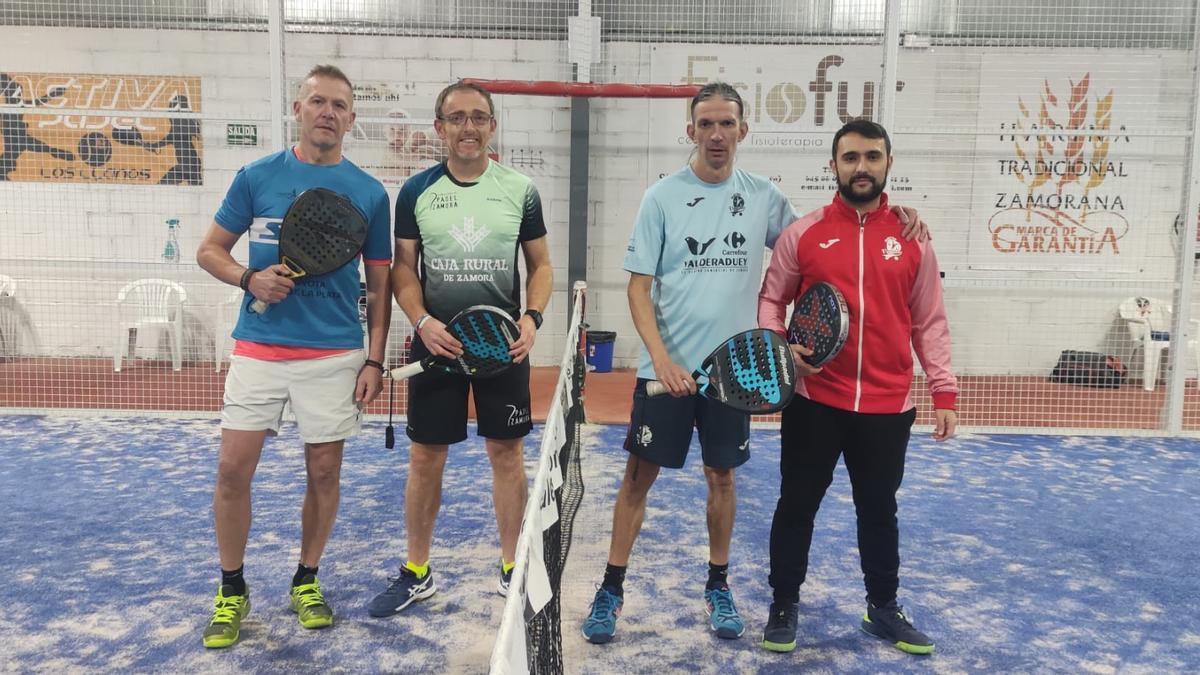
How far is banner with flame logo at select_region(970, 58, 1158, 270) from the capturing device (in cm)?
823

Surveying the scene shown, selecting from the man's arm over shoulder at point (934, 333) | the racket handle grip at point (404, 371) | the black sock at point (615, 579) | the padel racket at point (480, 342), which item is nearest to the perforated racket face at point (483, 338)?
the padel racket at point (480, 342)

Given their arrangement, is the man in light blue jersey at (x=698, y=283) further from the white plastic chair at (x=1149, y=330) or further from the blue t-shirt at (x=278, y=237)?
the white plastic chair at (x=1149, y=330)

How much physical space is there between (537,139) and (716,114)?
235 inches

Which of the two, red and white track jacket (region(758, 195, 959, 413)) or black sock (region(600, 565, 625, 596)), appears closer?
red and white track jacket (region(758, 195, 959, 413))

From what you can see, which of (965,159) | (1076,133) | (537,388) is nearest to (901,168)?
(965,159)

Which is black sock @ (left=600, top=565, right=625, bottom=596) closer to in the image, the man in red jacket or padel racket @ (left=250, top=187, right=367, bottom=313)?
the man in red jacket

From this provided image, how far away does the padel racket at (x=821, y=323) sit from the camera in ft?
8.05

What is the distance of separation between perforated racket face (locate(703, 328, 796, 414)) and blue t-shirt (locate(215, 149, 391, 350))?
1.26 m

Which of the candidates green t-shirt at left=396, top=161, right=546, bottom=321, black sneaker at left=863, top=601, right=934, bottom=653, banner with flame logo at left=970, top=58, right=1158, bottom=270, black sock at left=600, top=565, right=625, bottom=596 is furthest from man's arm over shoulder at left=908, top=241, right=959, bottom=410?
banner with flame logo at left=970, top=58, right=1158, bottom=270

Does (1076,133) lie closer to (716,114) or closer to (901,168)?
(901,168)

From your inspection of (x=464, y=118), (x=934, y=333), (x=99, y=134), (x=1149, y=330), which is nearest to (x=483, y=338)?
(x=464, y=118)

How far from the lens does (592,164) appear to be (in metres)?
8.54

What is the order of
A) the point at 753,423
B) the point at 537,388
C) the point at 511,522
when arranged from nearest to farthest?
the point at 511,522 < the point at 753,423 < the point at 537,388

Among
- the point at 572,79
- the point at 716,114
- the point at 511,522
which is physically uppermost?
the point at 572,79
